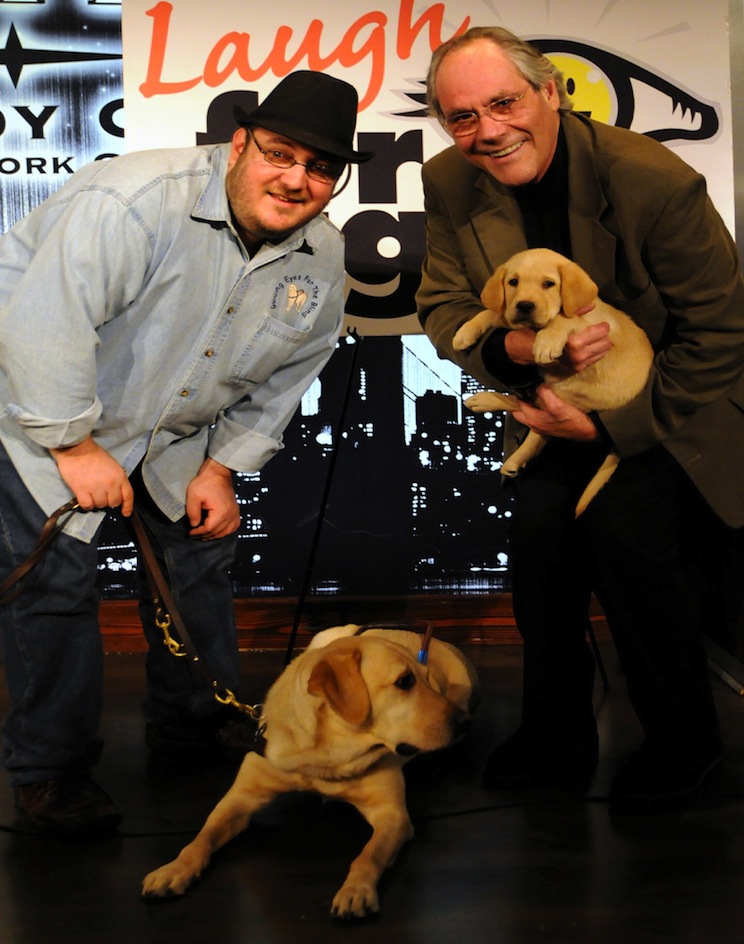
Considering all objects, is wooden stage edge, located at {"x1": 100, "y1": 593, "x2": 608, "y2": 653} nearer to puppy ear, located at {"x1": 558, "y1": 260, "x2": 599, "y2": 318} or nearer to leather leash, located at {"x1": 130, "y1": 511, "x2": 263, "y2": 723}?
leather leash, located at {"x1": 130, "y1": 511, "x2": 263, "y2": 723}

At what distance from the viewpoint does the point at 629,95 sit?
3109 mm

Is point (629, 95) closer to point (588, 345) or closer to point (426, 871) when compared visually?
point (588, 345)

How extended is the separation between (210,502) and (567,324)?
91 cm

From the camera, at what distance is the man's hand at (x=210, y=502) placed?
2.37 metres

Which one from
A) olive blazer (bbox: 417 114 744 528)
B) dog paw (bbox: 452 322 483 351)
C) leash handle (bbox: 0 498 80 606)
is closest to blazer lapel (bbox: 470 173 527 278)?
olive blazer (bbox: 417 114 744 528)

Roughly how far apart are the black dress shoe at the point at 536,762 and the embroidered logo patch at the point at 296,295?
1080 mm

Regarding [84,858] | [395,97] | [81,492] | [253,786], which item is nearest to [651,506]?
[253,786]

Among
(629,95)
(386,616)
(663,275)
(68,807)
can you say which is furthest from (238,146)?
(386,616)

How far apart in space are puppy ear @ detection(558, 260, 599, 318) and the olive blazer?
7 cm

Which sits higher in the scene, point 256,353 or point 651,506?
point 256,353

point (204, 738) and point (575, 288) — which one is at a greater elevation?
point (575, 288)

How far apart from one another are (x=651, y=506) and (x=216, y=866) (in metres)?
1.14

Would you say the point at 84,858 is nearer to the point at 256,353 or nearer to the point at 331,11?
the point at 256,353

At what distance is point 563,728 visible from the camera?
91.4 inches
